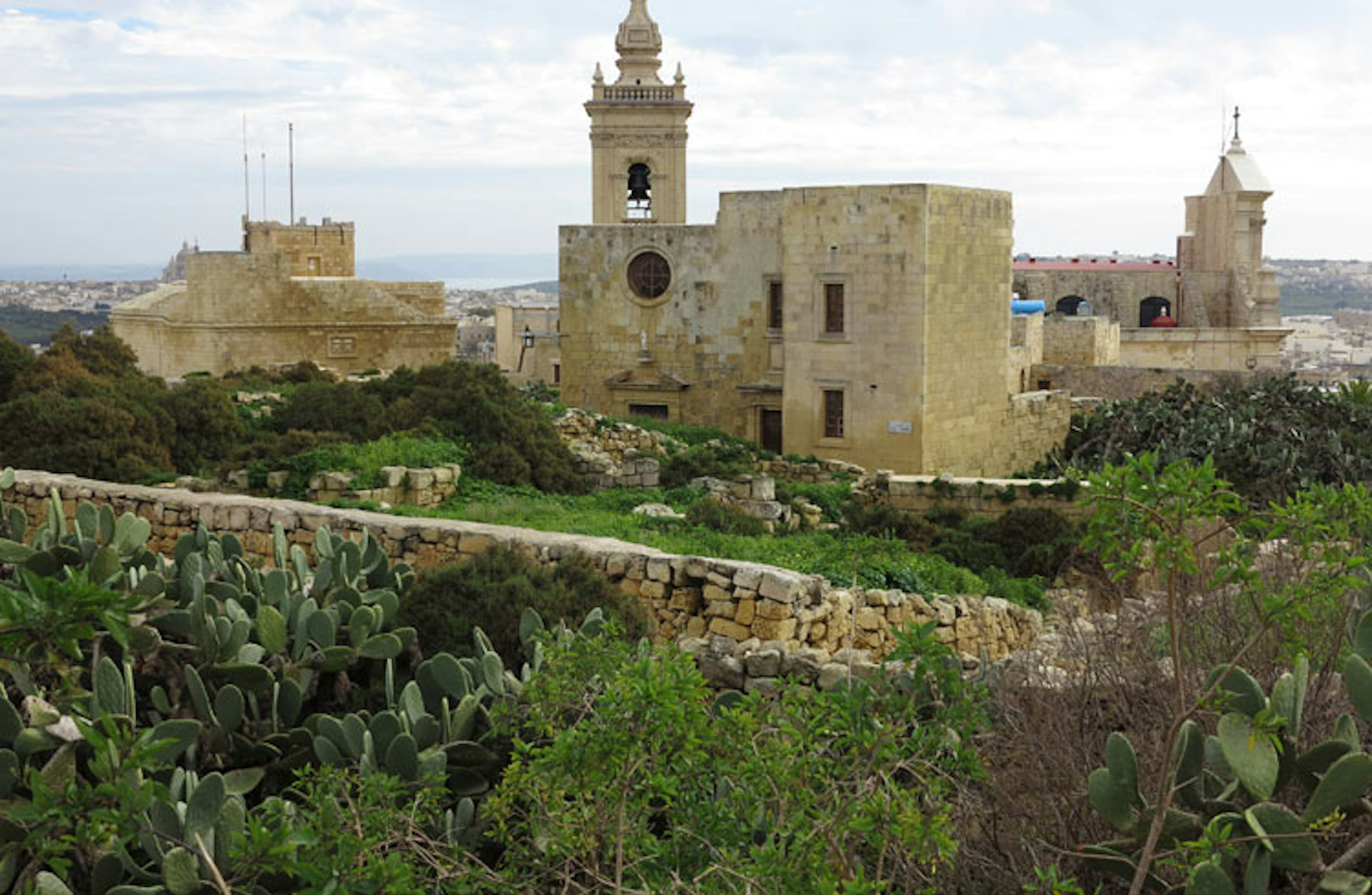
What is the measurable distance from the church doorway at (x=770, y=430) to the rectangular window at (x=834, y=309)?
2.23 metres

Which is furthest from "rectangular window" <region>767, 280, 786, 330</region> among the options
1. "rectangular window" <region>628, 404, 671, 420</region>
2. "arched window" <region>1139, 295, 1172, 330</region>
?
"arched window" <region>1139, 295, 1172, 330</region>

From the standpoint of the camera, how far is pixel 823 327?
22.3 m

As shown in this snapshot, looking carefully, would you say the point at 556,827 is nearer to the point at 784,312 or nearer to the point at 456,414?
the point at 456,414

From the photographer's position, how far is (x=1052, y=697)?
21.3ft

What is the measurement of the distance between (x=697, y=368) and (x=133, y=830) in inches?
781

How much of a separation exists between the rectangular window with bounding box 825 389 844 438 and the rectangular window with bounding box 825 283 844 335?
2.96ft

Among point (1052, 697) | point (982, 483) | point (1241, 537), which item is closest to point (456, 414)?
point (982, 483)

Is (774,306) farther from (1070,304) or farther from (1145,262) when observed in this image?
(1145,262)

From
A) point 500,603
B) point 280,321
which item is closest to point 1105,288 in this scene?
point 280,321

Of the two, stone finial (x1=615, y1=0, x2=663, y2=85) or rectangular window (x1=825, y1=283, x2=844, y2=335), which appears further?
stone finial (x1=615, y1=0, x2=663, y2=85)

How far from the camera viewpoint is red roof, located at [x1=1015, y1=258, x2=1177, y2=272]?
4575 centimetres

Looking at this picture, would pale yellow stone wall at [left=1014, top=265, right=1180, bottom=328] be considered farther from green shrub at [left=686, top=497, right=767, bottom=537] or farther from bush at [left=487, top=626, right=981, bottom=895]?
bush at [left=487, top=626, right=981, bottom=895]

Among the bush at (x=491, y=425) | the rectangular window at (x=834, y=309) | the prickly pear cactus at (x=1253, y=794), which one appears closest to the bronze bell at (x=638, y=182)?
the rectangular window at (x=834, y=309)

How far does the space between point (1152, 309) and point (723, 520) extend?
118ft
